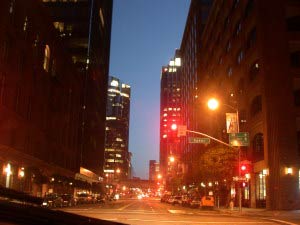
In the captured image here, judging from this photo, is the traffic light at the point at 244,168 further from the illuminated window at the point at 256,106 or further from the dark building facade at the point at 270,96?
the illuminated window at the point at 256,106

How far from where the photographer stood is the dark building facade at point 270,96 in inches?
1834

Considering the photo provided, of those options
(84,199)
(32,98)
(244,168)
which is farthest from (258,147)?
(84,199)

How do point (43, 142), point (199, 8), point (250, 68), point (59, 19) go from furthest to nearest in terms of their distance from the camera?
point (199, 8) < point (59, 19) < point (43, 142) < point (250, 68)

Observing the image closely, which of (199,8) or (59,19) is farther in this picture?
(199,8)

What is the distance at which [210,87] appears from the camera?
91.5 m

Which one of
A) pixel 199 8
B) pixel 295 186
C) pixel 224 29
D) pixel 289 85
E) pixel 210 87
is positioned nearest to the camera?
pixel 295 186

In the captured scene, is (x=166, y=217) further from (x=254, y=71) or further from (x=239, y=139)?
(x=254, y=71)

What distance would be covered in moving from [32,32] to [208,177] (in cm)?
2965

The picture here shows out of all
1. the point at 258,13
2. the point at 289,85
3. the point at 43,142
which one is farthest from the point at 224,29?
the point at 43,142

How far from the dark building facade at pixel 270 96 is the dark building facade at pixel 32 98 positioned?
81.5 ft

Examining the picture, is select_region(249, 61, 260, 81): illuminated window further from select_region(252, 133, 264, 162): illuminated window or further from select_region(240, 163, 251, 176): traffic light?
select_region(240, 163, 251, 176): traffic light

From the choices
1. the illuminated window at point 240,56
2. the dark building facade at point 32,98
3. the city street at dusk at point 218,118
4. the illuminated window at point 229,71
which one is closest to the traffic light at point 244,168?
the city street at dusk at point 218,118

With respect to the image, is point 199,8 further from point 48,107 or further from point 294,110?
point 294,110

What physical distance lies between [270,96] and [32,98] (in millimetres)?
29385
